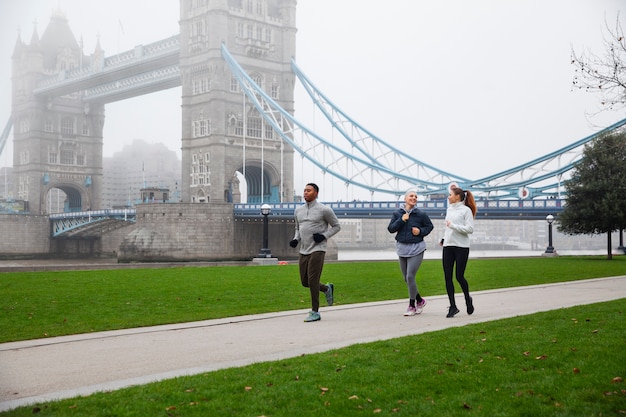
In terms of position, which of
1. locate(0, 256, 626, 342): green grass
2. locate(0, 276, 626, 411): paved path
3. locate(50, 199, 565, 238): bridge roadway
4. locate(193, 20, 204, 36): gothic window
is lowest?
locate(0, 276, 626, 411): paved path

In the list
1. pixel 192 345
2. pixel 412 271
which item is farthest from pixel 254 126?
pixel 192 345

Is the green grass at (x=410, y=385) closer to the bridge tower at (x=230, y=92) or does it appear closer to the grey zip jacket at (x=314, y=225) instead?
the grey zip jacket at (x=314, y=225)

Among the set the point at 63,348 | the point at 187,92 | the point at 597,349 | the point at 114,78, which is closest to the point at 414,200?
the point at 597,349

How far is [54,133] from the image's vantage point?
287ft

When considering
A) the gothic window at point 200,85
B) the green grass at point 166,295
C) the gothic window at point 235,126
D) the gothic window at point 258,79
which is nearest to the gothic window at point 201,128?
the gothic window at point 235,126

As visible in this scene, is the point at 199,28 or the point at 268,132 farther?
the point at 268,132

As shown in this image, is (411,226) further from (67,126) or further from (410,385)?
(67,126)

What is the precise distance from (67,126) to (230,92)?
107ft

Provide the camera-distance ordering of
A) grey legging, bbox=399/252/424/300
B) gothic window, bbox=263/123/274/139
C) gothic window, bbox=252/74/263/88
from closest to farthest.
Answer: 1. grey legging, bbox=399/252/424/300
2. gothic window, bbox=252/74/263/88
3. gothic window, bbox=263/123/274/139

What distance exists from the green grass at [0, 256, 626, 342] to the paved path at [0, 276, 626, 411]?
83 centimetres

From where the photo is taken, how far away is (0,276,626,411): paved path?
5.88 meters

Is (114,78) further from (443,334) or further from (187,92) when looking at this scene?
(443,334)

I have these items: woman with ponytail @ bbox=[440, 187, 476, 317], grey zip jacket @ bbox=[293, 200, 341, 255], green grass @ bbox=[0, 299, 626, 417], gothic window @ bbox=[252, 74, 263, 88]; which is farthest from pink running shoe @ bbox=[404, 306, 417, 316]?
gothic window @ bbox=[252, 74, 263, 88]

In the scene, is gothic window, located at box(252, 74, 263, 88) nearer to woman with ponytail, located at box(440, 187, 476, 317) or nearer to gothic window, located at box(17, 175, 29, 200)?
gothic window, located at box(17, 175, 29, 200)
